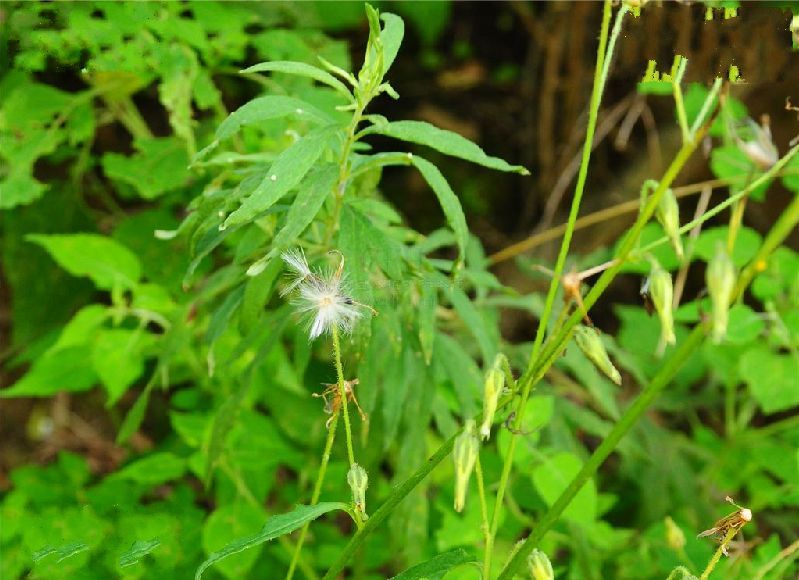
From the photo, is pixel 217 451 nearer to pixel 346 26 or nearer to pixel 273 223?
pixel 273 223

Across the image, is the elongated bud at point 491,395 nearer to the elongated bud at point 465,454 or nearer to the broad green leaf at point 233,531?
the elongated bud at point 465,454

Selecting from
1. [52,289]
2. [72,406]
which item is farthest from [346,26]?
[72,406]

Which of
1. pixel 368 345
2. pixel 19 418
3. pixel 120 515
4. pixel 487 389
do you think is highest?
pixel 487 389

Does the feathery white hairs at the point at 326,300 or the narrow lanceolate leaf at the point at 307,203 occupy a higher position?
the narrow lanceolate leaf at the point at 307,203

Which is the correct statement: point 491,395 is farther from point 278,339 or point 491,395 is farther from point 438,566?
point 278,339

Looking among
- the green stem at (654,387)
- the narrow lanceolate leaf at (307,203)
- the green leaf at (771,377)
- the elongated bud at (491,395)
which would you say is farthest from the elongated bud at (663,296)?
the green leaf at (771,377)

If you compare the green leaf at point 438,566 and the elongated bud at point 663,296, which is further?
the green leaf at point 438,566
